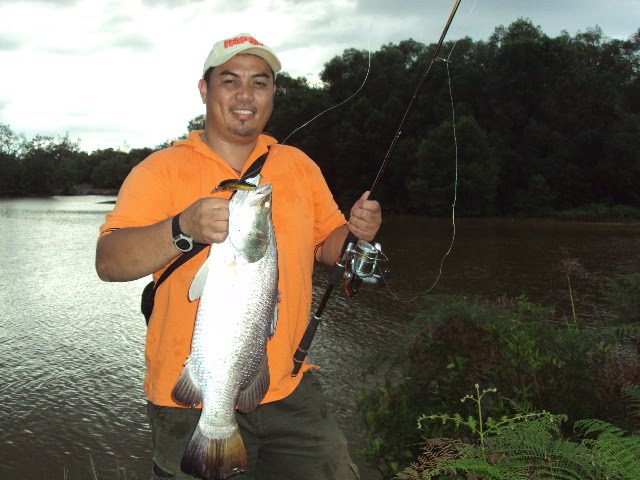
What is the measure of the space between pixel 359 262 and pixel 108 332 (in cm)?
1033

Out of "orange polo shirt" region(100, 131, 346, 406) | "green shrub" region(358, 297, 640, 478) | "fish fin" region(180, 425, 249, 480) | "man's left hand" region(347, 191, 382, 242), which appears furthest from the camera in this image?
"green shrub" region(358, 297, 640, 478)

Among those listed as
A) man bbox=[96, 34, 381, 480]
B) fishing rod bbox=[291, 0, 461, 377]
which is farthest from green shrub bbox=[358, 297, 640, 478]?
man bbox=[96, 34, 381, 480]

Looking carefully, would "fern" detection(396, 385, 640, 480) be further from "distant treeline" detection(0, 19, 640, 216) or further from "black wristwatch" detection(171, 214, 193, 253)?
"distant treeline" detection(0, 19, 640, 216)

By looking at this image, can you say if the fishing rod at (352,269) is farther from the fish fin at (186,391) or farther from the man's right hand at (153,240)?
the man's right hand at (153,240)

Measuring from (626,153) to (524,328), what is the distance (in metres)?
46.3

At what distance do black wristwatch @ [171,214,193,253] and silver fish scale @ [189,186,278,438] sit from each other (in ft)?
0.43

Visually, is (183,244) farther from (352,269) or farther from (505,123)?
(505,123)

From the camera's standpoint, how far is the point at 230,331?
2.46 meters

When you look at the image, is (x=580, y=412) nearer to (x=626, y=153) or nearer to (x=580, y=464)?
(x=580, y=464)

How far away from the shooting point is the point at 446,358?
5527 millimetres

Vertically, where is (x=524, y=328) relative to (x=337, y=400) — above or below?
above

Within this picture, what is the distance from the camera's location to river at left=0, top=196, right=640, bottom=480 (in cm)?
781

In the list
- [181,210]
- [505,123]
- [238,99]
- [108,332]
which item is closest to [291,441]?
[181,210]

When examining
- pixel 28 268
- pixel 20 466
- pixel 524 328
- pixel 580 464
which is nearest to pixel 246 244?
pixel 580 464
